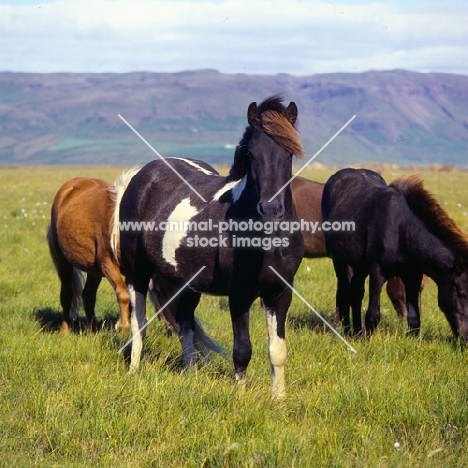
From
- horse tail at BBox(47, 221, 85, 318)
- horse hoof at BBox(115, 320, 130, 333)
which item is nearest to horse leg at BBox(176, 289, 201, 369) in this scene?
horse hoof at BBox(115, 320, 130, 333)

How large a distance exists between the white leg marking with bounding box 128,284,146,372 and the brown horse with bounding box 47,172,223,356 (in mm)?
560

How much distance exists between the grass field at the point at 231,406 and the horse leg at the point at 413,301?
0.77 ft

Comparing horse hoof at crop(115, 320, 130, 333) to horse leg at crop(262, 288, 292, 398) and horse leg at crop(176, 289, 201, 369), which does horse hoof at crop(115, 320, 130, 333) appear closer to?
horse leg at crop(176, 289, 201, 369)

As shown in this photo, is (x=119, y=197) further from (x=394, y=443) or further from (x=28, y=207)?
(x=28, y=207)

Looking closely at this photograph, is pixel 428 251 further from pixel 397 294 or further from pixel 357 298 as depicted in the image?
pixel 397 294

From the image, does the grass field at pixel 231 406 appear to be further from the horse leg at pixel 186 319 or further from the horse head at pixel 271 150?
the horse head at pixel 271 150

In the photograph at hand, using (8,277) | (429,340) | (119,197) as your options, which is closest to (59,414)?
(119,197)

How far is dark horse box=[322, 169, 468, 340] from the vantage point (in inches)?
289

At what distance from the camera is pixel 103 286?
11.6m

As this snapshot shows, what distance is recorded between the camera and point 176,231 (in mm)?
6500

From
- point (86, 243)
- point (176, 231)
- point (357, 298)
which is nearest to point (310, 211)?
point (357, 298)

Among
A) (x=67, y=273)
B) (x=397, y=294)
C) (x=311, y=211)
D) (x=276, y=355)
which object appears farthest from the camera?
(x=311, y=211)

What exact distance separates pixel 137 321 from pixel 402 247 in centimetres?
280

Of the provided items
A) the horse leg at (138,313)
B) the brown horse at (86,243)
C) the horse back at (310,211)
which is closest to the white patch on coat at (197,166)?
the brown horse at (86,243)
